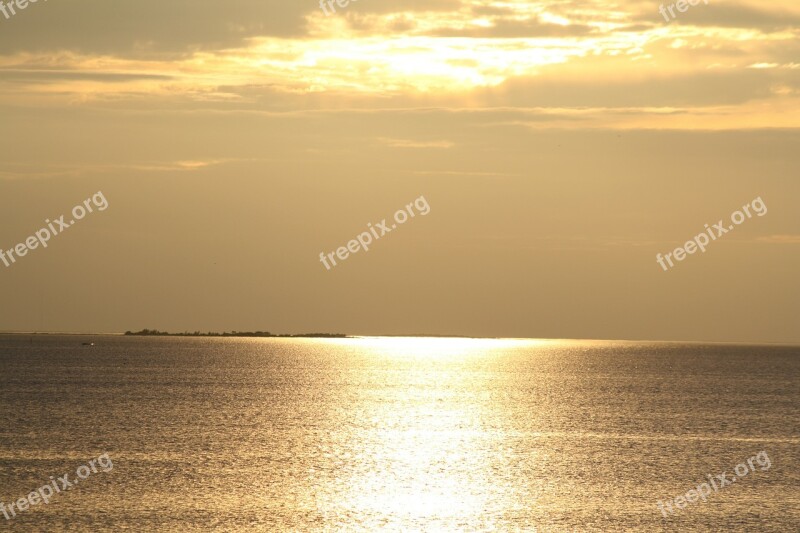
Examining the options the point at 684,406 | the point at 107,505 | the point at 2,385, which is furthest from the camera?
the point at 2,385

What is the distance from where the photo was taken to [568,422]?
120062 mm

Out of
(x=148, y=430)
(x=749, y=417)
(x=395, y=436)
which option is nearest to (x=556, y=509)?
(x=395, y=436)

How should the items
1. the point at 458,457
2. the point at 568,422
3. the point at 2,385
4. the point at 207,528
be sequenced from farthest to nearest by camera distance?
the point at 2,385 → the point at 568,422 → the point at 458,457 → the point at 207,528

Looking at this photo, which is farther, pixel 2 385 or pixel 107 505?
pixel 2 385

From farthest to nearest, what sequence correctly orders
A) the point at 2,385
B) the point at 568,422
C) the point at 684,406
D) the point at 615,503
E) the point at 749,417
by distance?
the point at 2,385 → the point at 684,406 → the point at 749,417 → the point at 568,422 → the point at 615,503

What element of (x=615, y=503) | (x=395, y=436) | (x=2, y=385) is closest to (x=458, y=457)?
(x=395, y=436)

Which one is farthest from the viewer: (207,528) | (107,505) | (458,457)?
(458,457)

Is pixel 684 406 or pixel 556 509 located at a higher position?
pixel 684 406

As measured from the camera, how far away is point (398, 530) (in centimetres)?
5650

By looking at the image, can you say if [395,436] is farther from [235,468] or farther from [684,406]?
[684,406]

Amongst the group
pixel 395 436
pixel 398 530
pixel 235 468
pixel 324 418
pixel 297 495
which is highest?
pixel 324 418

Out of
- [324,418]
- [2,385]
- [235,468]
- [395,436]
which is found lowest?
[235,468]

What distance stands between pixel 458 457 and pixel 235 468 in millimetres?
20027

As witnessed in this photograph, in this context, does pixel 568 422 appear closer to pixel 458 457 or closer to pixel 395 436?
pixel 395 436
